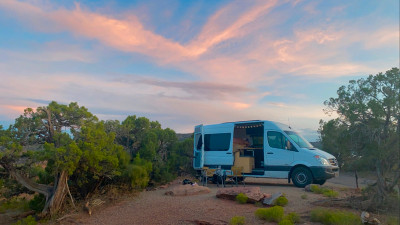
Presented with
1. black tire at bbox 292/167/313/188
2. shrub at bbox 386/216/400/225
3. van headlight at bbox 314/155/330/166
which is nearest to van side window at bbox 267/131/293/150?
black tire at bbox 292/167/313/188

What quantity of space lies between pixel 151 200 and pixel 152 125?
22.9ft

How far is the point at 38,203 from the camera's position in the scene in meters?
9.70

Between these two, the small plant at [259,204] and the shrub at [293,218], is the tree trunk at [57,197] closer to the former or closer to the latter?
the small plant at [259,204]

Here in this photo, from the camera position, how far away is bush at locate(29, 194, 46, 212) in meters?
9.59

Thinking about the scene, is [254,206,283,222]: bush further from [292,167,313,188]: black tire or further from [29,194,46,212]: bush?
[29,194,46,212]: bush

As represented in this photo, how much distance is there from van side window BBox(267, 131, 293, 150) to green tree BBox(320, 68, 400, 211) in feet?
14.9

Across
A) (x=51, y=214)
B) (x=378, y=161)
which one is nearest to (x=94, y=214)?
(x=51, y=214)

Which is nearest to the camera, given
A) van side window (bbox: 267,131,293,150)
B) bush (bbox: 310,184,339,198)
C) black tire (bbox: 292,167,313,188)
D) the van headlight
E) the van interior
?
bush (bbox: 310,184,339,198)

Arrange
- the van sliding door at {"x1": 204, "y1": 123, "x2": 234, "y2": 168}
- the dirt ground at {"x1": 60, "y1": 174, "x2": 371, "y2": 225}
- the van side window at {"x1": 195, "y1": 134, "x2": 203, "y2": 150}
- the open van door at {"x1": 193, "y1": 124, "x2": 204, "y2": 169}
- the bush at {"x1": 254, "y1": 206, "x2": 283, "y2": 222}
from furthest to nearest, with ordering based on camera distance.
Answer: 1. the van side window at {"x1": 195, "y1": 134, "x2": 203, "y2": 150}
2. the open van door at {"x1": 193, "y1": 124, "x2": 204, "y2": 169}
3. the van sliding door at {"x1": 204, "y1": 123, "x2": 234, "y2": 168}
4. the dirt ground at {"x1": 60, "y1": 174, "x2": 371, "y2": 225}
5. the bush at {"x1": 254, "y1": 206, "x2": 283, "y2": 222}

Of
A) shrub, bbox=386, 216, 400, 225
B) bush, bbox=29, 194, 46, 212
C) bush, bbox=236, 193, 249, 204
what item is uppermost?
bush, bbox=236, 193, 249, 204

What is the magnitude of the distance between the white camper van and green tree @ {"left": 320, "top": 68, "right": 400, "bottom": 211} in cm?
392

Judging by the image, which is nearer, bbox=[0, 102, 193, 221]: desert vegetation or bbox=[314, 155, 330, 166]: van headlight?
bbox=[0, 102, 193, 221]: desert vegetation

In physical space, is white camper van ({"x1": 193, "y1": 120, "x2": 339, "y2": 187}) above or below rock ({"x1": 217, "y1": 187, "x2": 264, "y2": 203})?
above

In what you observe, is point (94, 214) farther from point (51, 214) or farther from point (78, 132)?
point (78, 132)
